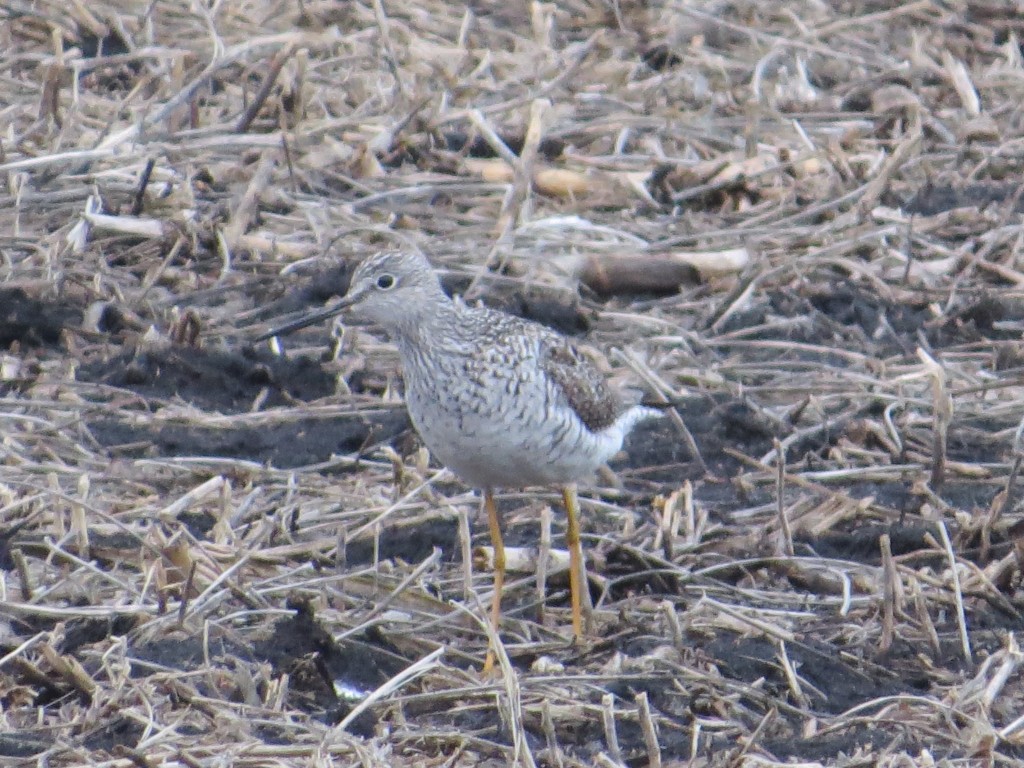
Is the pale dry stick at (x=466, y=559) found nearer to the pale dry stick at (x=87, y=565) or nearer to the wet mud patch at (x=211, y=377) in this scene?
the pale dry stick at (x=87, y=565)

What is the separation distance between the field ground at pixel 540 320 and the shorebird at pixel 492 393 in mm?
262

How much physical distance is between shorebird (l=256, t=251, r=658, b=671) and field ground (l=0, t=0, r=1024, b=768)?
26 cm

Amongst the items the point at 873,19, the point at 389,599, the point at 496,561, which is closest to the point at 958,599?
the point at 496,561

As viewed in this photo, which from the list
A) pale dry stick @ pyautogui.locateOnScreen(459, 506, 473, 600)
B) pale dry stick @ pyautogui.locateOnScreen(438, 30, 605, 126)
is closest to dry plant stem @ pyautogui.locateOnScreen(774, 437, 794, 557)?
pale dry stick @ pyautogui.locateOnScreen(459, 506, 473, 600)

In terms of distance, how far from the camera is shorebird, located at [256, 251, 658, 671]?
5.82 metres

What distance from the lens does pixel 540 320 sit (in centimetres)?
855

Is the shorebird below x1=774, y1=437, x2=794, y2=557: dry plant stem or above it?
above

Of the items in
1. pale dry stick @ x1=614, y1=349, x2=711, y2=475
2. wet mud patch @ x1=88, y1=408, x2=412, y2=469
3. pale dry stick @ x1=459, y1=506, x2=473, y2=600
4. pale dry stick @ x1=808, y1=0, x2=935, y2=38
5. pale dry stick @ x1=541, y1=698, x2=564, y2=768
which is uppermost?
pale dry stick @ x1=541, y1=698, x2=564, y2=768

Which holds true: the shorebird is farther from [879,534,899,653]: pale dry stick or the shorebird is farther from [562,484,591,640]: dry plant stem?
[879,534,899,653]: pale dry stick

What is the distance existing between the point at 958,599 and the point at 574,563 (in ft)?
4.13

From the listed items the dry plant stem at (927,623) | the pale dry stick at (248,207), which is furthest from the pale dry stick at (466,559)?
the pale dry stick at (248,207)

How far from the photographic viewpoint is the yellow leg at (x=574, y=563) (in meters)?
5.88

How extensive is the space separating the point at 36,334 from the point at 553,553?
2.92 m

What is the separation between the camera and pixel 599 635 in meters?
5.83
